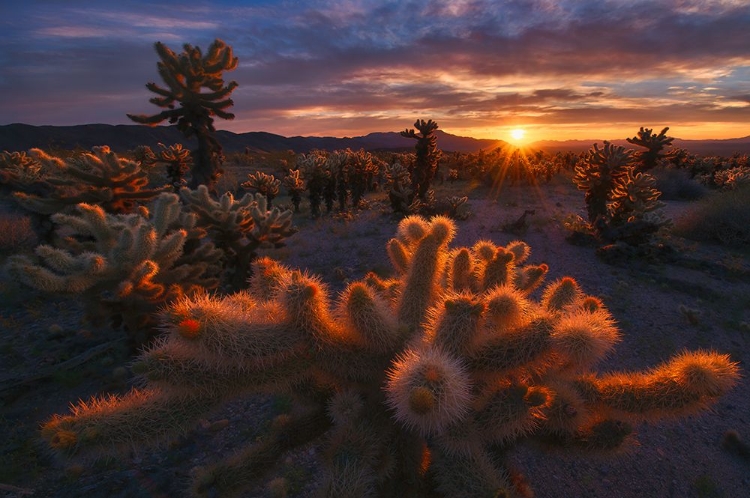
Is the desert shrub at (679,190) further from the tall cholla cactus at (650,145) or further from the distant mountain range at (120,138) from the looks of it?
the distant mountain range at (120,138)

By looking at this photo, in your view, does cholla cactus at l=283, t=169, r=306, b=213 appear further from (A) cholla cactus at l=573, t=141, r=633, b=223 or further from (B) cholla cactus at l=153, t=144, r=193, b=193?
(A) cholla cactus at l=573, t=141, r=633, b=223

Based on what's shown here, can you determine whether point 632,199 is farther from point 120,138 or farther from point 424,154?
point 120,138

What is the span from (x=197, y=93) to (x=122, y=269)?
6.72 m

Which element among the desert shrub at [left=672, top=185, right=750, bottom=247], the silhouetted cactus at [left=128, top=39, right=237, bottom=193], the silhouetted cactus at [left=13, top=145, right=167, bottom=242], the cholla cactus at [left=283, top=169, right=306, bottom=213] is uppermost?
the silhouetted cactus at [left=128, top=39, right=237, bottom=193]

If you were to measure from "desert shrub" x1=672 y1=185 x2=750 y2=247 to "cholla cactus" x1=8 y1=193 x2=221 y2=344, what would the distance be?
1377 cm

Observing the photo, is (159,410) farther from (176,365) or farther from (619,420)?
(619,420)

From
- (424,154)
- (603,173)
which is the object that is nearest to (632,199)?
(603,173)

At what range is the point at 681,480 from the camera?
3834 millimetres

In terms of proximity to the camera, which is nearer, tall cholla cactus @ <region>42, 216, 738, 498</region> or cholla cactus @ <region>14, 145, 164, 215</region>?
tall cholla cactus @ <region>42, 216, 738, 498</region>

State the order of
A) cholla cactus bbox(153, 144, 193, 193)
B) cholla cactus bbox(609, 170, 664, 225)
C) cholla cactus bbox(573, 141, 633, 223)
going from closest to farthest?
cholla cactus bbox(609, 170, 664, 225) < cholla cactus bbox(573, 141, 633, 223) < cholla cactus bbox(153, 144, 193, 193)

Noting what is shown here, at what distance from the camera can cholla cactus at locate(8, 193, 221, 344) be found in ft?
13.4

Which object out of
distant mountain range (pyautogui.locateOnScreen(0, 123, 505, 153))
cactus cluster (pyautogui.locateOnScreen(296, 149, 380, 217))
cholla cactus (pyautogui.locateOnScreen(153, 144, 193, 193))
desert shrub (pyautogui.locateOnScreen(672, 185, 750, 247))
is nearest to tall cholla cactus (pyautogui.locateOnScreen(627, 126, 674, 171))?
desert shrub (pyautogui.locateOnScreen(672, 185, 750, 247))

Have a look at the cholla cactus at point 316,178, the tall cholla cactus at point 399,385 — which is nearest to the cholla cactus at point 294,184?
the cholla cactus at point 316,178

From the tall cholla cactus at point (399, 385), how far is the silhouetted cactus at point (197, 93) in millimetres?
9125
